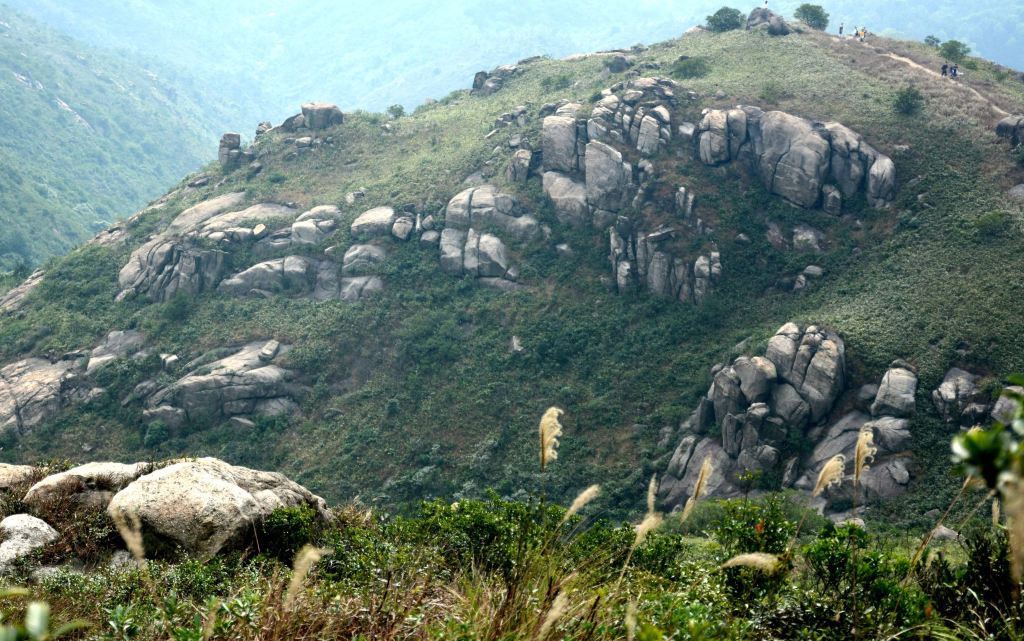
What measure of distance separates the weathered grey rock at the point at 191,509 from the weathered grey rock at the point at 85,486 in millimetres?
1100

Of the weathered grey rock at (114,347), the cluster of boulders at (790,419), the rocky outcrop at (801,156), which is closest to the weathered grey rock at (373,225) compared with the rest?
the weathered grey rock at (114,347)

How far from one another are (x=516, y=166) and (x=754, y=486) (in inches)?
1307

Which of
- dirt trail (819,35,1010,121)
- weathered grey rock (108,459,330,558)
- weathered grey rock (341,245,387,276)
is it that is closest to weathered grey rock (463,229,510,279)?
weathered grey rock (341,245,387,276)

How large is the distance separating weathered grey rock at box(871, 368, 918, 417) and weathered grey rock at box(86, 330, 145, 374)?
49.2 meters

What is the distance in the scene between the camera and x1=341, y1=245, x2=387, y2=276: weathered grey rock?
56406 millimetres

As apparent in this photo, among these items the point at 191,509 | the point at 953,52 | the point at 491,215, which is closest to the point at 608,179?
the point at 491,215

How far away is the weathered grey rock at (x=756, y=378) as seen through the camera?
38.4 m

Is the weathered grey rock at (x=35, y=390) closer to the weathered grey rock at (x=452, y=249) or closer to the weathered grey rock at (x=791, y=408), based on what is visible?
the weathered grey rock at (x=452, y=249)

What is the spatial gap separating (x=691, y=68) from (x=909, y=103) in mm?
19135

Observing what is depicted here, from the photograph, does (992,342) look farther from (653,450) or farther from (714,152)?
(714,152)

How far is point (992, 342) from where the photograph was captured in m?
36.2

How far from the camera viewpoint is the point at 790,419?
3753 cm

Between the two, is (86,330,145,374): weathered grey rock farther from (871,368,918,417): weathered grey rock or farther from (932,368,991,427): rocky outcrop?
(932,368,991,427): rocky outcrop

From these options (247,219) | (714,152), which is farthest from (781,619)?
(247,219)
